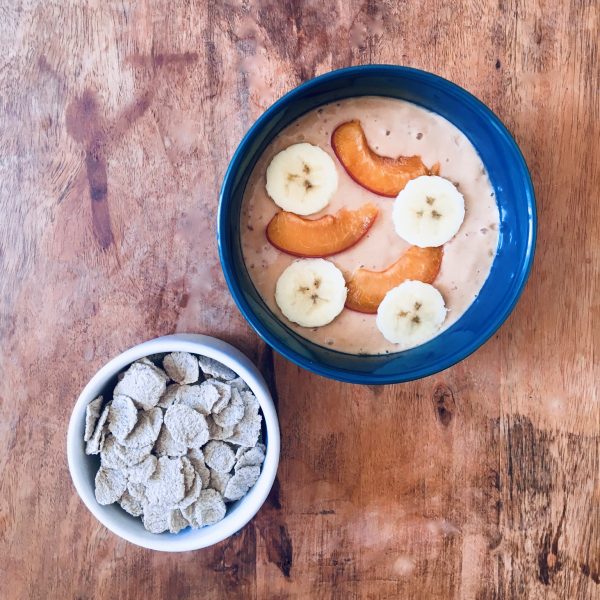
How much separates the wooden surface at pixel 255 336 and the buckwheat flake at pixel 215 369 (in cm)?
7

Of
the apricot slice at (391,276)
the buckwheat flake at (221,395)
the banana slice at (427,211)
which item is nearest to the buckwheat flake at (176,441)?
the buckwheat flake at (221,395)

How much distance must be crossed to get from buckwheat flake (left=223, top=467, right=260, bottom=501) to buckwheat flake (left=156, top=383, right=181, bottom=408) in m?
0.15

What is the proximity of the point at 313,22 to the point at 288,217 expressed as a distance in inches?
12.1

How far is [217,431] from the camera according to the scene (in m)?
0.98

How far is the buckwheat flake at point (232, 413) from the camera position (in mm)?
963

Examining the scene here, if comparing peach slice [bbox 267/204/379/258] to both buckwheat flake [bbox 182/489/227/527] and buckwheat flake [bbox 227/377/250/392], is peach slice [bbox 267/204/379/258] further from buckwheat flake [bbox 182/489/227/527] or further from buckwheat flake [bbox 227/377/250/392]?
buckwheat flake [bbox 182/489/227/527]

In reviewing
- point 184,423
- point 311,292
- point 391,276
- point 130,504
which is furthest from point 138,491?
point 391,276

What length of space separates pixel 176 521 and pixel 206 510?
0.16 feet

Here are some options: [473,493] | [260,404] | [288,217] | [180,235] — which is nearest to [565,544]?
[473,493]

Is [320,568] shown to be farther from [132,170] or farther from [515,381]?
[132,170]

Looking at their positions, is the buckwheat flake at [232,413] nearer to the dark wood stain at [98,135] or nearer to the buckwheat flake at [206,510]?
the buckwheat flake at [206,510]

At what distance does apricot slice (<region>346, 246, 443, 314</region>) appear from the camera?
1.00 metres

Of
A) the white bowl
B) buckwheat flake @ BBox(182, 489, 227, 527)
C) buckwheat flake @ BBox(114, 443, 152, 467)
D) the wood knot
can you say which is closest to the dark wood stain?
the white bowl

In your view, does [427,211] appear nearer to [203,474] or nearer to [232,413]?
[232,413]
